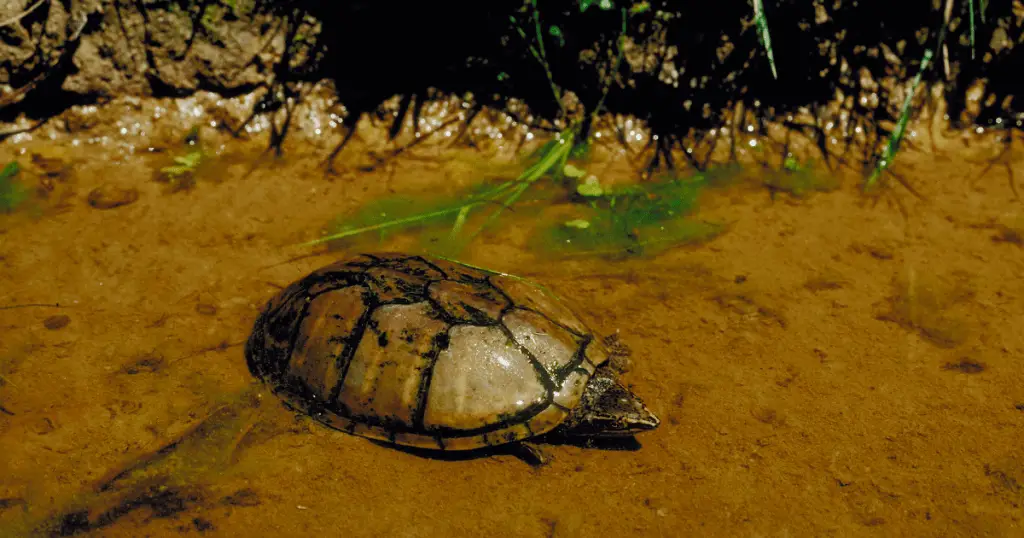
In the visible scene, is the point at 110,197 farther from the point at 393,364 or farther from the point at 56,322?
the point at 393,364

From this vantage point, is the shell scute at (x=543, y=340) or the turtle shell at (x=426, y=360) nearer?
the turtle shell at (x=426, y=360)

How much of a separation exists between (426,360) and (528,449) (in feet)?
2.02

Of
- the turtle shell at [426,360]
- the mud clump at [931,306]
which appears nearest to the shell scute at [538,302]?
the turtle shell at [426,360]

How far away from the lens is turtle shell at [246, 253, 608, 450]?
3.09m

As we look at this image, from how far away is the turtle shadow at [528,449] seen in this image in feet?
10.5

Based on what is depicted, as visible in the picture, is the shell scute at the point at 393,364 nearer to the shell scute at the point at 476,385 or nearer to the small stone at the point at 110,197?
the shell scute at the point at 476,385

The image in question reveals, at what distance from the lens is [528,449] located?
10.4 ft

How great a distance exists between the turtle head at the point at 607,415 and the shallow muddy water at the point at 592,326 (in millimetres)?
148

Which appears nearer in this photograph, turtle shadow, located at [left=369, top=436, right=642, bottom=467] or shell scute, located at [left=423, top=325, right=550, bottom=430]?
shell scute, located at [left=423, top=325, right=550, bottom=430]

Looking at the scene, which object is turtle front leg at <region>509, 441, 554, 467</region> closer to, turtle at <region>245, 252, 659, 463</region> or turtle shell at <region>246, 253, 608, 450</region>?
turtle at <region>245, 252, 659, 463</region>

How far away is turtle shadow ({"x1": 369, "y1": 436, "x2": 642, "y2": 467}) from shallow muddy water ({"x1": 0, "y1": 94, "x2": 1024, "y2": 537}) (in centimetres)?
3

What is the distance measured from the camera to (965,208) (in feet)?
15.0

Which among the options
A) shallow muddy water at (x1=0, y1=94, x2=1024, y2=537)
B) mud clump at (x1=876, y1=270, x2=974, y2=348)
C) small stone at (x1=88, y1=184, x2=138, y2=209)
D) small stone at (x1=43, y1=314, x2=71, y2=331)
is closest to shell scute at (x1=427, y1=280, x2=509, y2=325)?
shallow muddy water at (x1=0, y1=94, x2=1024, y2=537)

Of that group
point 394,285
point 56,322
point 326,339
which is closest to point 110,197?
point 56,322
